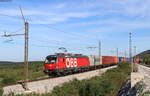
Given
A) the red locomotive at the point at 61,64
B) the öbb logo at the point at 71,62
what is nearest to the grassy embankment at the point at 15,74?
the red locomotive at the point at 61,64

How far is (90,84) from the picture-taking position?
3080 cm

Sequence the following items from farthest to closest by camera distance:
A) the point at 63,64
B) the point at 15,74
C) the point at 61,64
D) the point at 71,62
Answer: the point at 15,74
the point at 71,62
the point at 63,64
the point at 61,64

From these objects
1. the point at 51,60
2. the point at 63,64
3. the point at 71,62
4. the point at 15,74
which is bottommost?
the point at 15,74

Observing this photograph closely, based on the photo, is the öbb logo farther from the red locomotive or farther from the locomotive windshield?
the locomotive windshield

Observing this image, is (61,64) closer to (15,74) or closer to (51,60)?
(51,60)

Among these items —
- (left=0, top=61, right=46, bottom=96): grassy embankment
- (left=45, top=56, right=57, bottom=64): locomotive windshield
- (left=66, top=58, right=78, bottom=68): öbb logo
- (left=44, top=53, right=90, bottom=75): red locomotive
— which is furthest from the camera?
(left=66, top=58, right=78, bottom=68): öbb logo

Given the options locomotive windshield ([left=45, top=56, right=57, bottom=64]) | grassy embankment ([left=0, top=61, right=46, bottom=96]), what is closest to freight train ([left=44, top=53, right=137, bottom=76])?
locomotive windshield ([left=45, top=56, right=57, bottom=64])

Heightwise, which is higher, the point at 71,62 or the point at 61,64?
the point at 71,62

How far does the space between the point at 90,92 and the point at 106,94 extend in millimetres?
1893

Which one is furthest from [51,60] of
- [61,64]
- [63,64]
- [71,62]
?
[71,62]

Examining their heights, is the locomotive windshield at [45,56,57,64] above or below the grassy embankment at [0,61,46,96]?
above

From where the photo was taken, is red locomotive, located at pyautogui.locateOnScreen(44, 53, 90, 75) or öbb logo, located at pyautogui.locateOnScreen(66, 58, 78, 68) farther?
öbb logo, located at pyautogui.locateOnScreen(66, 58, 78, 68)

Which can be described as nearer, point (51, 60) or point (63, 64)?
point (51, 60)

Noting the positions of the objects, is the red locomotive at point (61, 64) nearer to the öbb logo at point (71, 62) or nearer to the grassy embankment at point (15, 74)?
the öbb logo at point (71, 62)
